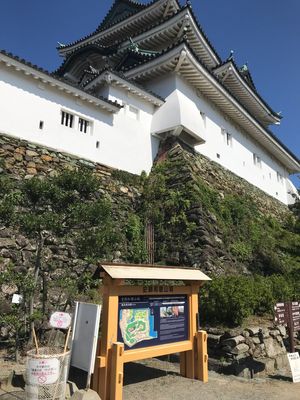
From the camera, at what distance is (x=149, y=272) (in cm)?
544

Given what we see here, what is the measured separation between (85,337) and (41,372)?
0.79 meters

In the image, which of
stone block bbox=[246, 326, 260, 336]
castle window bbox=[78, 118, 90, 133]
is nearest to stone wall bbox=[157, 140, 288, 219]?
castle window bbox=[78, 118, 90, 133]

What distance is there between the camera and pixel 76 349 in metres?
4.70

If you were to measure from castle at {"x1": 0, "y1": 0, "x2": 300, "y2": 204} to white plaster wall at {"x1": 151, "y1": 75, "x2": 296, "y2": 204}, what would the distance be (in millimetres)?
58

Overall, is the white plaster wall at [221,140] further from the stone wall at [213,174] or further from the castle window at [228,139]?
the stone wall at [213,174]

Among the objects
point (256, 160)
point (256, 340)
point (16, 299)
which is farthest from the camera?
point (256, 160)

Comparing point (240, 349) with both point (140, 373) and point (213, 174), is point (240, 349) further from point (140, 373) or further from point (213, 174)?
point (213, 174)

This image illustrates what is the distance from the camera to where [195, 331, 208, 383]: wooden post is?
5.75 metres

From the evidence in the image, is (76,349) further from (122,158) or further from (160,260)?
(122,158)

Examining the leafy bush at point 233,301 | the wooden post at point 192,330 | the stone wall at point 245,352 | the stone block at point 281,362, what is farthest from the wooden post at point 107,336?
the stone block at point 281,362

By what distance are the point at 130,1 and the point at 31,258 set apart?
20.0 meters

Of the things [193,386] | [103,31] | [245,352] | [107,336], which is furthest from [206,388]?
[103,31]

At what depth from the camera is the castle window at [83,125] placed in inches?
463

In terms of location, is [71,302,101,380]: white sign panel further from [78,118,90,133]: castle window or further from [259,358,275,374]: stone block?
[78,118,90,133]: castle window
